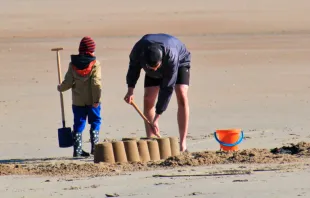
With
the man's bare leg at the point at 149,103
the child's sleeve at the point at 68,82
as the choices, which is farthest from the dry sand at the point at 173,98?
the child's sleeve at the point at 68,82

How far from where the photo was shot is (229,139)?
10.3 m

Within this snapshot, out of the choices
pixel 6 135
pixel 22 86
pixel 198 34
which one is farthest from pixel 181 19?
pixel 6 135

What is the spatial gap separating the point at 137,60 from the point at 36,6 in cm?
3114

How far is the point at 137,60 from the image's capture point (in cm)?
987

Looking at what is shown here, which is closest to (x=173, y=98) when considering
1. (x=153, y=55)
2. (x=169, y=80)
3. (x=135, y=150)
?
(x=169, y=80)

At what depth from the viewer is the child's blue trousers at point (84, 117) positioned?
10.5 meters

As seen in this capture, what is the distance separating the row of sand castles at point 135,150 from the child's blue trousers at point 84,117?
2.48ft

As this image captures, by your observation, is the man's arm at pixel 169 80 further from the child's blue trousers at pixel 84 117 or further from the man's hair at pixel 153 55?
the child's blue trousers at pixel 84 117

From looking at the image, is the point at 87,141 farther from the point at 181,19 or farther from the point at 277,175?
the point at 181,19

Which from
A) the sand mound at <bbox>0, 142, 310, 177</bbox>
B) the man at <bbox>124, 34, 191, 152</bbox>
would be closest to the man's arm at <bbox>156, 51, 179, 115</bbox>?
the man at <bbox>124, 34, 191, 152</bbox>

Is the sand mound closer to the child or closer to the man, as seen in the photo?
the man

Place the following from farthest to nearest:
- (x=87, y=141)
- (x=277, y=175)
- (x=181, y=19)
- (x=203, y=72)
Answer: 1. (x=181, y=19)
2. (x=203, y=72)
3. (x=87, y=141)
4. (x=277, y=175)

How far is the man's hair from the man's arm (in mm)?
229

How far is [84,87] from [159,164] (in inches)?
62.1
